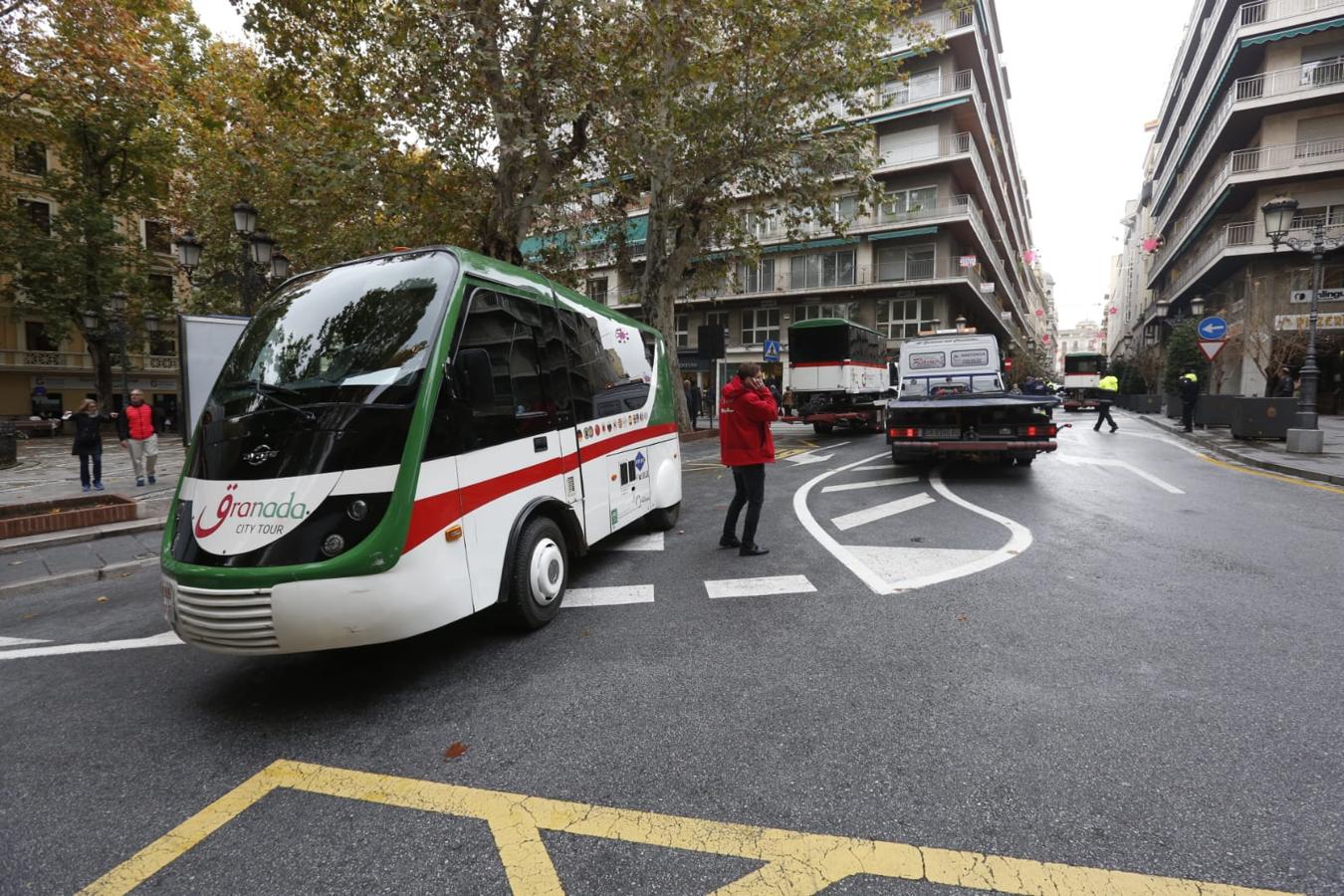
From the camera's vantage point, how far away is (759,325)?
37.8 meters

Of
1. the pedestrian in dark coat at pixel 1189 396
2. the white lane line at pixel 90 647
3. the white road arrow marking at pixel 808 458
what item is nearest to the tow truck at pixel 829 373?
the white road arrow marking at pixel 808 458

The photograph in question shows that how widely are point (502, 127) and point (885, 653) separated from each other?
458 inches

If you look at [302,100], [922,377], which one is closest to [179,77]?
[302,100]

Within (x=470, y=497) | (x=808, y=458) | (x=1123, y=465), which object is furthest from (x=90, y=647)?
(x=1123, y=465)

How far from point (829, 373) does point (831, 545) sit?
13.3 m

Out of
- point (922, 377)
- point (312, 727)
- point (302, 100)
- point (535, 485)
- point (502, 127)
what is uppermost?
point (302, 100)

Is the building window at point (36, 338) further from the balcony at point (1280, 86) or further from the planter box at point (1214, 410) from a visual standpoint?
the balcony at point (1280, 86)

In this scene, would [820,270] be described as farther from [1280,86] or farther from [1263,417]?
[1263,417]

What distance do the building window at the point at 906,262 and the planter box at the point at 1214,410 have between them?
52.9ft

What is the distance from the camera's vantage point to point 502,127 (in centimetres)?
1164

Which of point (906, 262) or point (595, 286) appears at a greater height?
point (906, 262)

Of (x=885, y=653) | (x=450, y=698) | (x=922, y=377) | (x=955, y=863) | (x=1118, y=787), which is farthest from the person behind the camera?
(x=922, y=377)

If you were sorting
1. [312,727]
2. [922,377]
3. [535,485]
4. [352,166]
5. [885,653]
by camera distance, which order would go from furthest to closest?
1. [922,377]
2. [352,166]
3. [535,485]
4. [885,653]
5. [312,727]

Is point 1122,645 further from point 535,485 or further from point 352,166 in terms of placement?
point 352,166
